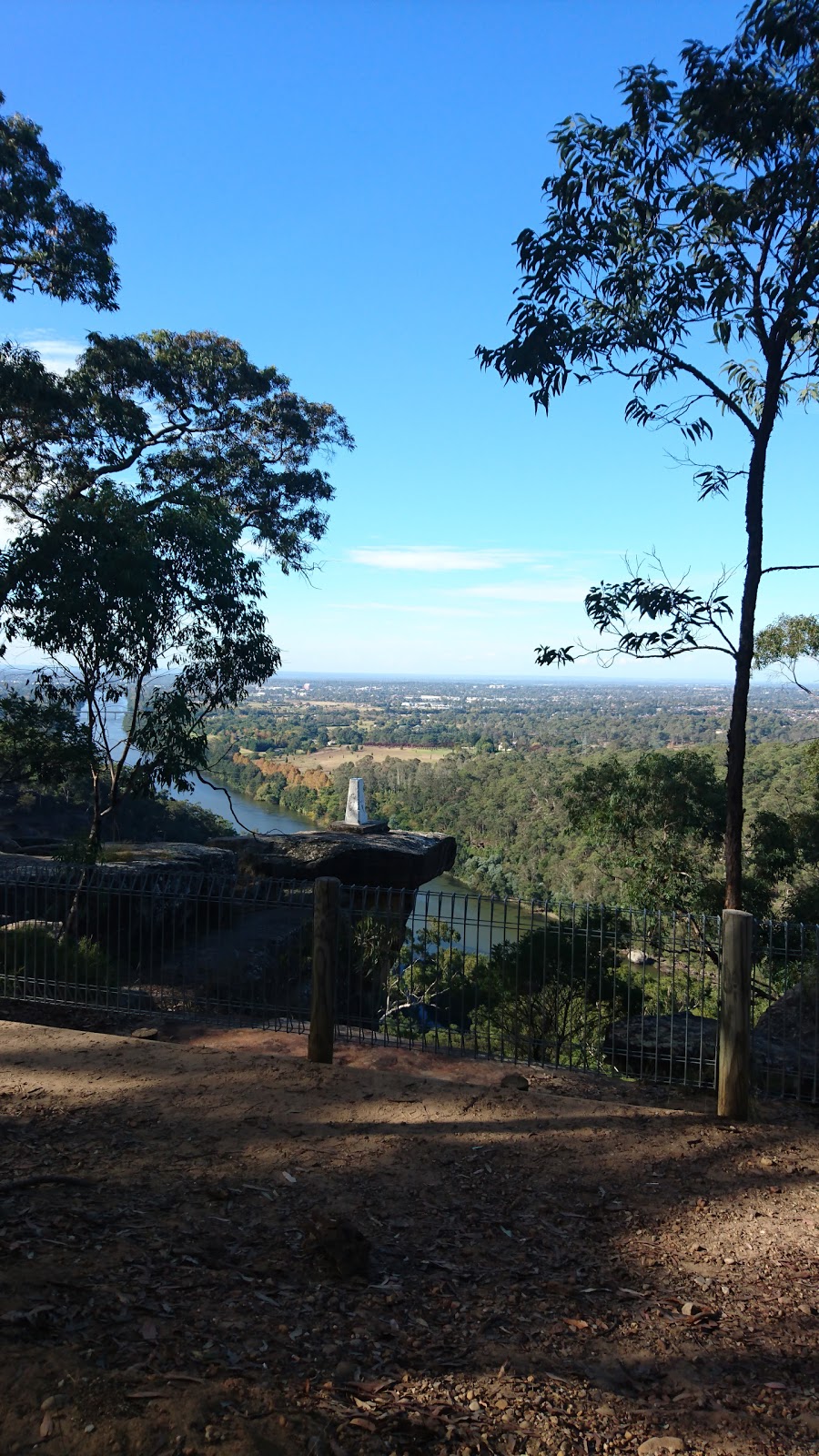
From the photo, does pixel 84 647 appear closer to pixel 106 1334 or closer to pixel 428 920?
pixel 428 920

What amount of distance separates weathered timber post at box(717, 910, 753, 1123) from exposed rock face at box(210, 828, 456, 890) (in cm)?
878

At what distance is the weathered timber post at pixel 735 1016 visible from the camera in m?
6.11

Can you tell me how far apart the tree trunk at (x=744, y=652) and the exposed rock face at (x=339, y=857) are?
665 centimetres

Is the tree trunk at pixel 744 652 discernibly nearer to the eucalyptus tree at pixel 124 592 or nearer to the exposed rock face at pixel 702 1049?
the exposed rock face at pixel 702 1049

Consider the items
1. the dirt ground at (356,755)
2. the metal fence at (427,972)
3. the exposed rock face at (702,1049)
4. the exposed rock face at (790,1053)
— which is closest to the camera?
the exposed rock face at (790,1053)

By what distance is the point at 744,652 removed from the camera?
9.02 m

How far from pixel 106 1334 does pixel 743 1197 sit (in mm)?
3448

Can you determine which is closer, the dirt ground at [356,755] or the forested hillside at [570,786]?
the forested hillside at [570,786]

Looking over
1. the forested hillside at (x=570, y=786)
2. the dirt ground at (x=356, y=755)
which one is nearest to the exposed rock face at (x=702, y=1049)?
the forested hillside at (x=570, y=786)

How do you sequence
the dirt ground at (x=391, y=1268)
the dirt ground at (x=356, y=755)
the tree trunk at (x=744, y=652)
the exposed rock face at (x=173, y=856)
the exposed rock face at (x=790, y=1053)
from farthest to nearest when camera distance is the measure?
the dirt ground at (x=356, y=755)
the exposed rock face at (x=173, y=856)
the tree trunk at (x=744, y=652)
the exposed rock face at (x=790, y=1053)
the dirt ground at (x=391, y=1268)

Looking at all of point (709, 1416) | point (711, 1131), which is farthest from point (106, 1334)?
point (711, 1131)

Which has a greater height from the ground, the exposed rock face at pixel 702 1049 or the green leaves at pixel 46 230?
the green leaves at pixel 46 230

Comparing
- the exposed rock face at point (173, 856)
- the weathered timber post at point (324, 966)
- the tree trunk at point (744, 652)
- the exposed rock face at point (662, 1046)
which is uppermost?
the tree trunk at point (744, 652)

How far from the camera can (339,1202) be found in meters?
4.75
